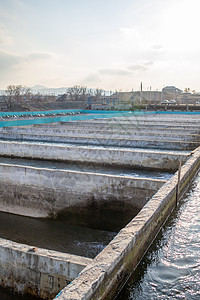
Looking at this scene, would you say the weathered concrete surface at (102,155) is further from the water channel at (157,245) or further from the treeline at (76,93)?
the treeline at (76,93)

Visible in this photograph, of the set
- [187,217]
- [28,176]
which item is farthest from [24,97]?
[187,217]

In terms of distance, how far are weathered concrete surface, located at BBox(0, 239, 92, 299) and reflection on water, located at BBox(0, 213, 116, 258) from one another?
146 centimetres

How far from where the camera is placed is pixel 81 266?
3209 mm

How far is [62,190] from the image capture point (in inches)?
256

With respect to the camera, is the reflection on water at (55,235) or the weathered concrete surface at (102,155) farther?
the weathered concrete surface at (102,155)

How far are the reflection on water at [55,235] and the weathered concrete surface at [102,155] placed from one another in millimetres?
3257

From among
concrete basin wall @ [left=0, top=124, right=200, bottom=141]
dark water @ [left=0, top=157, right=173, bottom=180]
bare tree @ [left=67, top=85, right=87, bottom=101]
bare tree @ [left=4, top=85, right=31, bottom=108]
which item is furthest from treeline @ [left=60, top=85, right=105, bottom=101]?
dark water @ [left=0, top=157, right=173, bottom=180]

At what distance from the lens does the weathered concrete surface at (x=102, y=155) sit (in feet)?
28.5

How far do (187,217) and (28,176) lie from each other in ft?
12.8

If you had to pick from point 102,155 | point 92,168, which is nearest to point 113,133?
point 102,155

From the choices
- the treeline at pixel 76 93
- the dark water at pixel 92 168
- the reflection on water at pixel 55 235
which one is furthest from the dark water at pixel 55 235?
the treeline at pixel 76 93

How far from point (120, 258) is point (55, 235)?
3.11 meters

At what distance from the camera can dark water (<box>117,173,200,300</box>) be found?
3.13m

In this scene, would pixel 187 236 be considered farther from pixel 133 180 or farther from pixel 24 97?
pixel 24 97
